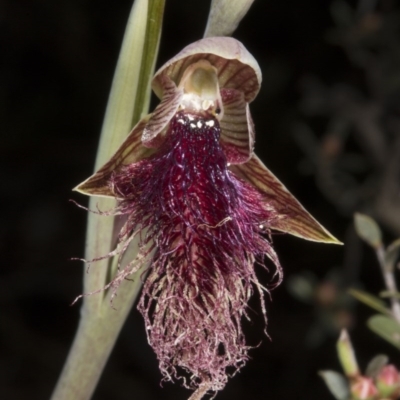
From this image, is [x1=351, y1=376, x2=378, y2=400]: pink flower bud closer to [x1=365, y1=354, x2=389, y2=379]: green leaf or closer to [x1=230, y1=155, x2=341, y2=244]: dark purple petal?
[x1=365, y1=354, x2=389, y2=379]: green leaf

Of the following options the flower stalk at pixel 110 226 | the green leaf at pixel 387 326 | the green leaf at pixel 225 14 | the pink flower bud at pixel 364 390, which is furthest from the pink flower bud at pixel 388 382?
the green leaf at pixel 225 14

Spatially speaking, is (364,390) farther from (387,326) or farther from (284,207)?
→ (284,207)

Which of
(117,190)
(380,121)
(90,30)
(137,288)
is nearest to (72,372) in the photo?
(137,288)

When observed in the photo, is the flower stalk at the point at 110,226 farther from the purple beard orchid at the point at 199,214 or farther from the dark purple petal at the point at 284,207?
the dark purple petal at the point at 284,207

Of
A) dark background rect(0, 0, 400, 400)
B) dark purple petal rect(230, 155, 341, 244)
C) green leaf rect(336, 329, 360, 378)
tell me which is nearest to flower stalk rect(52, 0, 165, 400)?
dark purple petal rect(230, 155, 341, 244)

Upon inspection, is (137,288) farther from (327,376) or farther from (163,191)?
(327,376)
